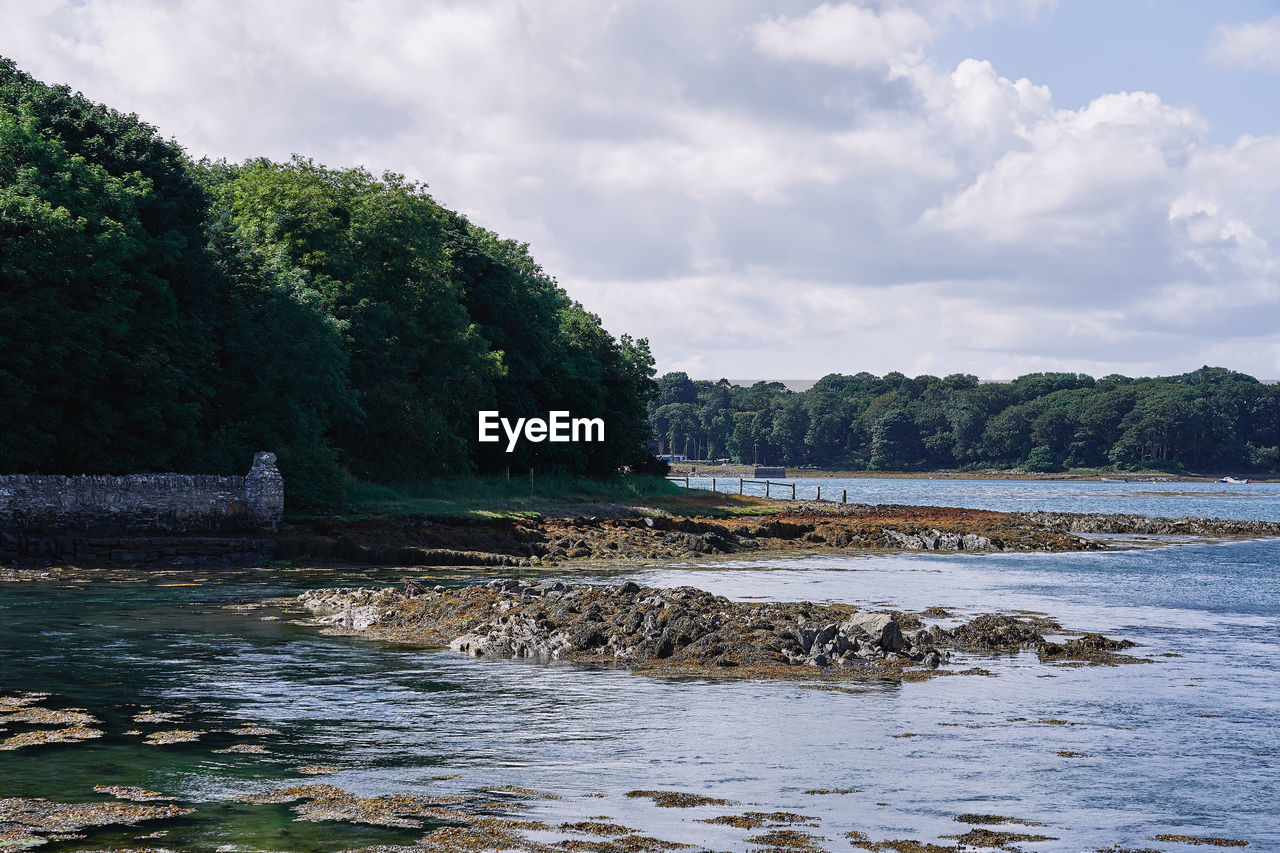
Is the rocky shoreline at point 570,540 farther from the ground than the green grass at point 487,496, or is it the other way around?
the green grass at point 487,496

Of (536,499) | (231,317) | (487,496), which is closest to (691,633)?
(231,317)

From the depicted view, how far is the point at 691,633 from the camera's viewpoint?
23.1 meters

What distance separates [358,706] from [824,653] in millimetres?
8735

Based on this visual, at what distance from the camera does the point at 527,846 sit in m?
10.6

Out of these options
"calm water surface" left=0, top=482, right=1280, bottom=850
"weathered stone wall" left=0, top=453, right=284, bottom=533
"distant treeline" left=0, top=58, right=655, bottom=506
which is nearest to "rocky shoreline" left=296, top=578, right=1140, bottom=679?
"calm water surface" left=0, top=482, right=1280, bottom=850

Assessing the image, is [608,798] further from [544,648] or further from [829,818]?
[544,648]

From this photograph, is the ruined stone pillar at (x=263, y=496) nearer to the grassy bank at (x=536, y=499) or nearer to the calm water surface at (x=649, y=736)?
the grassy bank at (x=536, y=499)

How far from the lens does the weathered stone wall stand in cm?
3769

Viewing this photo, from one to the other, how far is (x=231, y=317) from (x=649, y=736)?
37.5 metres

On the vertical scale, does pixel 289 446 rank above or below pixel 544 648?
above

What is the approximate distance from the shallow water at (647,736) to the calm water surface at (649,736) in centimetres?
5

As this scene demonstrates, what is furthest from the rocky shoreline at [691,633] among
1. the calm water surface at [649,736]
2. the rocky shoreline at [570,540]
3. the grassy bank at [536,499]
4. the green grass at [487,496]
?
the green grass at [487,496]

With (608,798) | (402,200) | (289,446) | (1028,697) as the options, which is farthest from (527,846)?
(402,200)

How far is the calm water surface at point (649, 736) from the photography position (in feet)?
39.8
